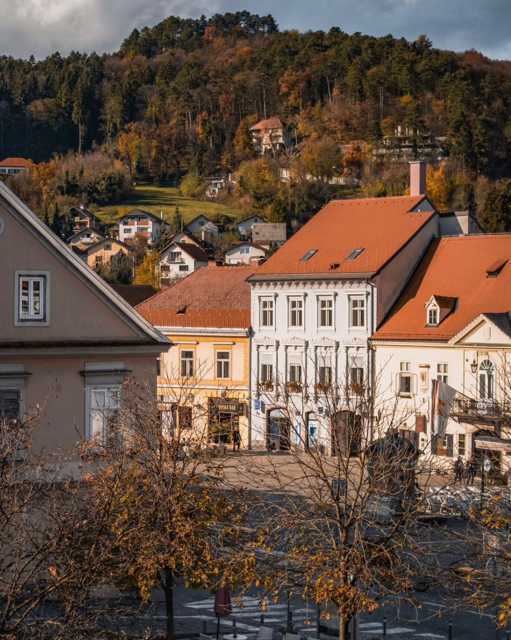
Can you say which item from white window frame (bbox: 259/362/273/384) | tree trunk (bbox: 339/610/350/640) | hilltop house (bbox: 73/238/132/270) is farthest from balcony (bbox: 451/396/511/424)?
hilltop house (bbox: 73/238/132/270)

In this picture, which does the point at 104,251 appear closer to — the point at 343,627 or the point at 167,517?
the point at 167,517

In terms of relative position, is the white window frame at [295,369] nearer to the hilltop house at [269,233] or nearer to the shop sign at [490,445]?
the shop sign at [490,445]

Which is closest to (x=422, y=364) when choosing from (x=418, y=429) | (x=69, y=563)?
(x=418, y=429)

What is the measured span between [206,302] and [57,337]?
39.3 metres

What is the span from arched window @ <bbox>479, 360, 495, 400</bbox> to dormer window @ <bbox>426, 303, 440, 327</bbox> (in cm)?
385

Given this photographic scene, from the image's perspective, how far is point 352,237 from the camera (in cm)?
7000

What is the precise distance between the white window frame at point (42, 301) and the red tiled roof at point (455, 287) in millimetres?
30314

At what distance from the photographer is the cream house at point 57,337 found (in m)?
34.1

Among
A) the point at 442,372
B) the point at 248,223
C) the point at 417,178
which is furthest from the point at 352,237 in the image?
the point at 248,223

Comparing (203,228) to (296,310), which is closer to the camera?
(296,310)

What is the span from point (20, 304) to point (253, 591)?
28.8ft

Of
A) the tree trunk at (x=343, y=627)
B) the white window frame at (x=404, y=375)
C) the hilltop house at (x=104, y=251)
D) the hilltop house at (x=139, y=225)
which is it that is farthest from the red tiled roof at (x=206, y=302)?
the hilltop house at (x=139, y=225)

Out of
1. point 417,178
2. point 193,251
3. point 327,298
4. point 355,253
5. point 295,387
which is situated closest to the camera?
point 295,387

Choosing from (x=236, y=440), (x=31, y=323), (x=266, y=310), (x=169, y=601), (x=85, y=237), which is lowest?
(x=169, y=601)
